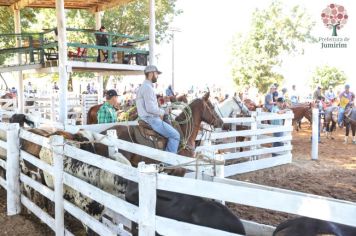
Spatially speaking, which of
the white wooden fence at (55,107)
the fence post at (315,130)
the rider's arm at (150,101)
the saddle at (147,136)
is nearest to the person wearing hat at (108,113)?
the saddle at (147,136)

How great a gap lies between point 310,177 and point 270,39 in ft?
111

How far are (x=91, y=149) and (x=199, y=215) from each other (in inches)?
108

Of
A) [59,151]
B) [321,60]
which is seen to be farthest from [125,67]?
[321,60]

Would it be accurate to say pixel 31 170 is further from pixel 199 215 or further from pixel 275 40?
pixel 275 40

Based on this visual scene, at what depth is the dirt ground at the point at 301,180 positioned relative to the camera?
577 cm

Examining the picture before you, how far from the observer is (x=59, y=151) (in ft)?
15.8

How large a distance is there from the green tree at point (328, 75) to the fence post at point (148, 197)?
181ft

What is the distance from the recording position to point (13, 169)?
20.2 feet

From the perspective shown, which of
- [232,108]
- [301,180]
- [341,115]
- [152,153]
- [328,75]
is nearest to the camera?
[152,153]

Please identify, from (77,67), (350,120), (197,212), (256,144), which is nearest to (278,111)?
(256,144)

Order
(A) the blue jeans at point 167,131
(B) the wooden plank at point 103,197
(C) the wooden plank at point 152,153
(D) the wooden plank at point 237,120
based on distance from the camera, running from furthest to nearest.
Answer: (D) the wooden plank at point 237,120 → (A) the blue jeans at point 167,131 → (C) the wooden plank at point 152,153 → (B) the wooden plank at point 103,197

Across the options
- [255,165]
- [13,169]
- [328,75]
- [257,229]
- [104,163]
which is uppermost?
[328,75]

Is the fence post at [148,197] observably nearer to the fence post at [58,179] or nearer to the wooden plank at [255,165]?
the fence post at [58,179]

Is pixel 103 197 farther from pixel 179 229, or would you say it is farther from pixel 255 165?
pixel 255 165
